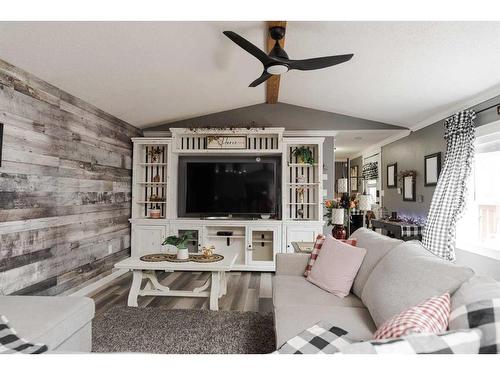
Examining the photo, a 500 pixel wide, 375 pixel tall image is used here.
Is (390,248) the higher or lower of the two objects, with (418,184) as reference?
lower

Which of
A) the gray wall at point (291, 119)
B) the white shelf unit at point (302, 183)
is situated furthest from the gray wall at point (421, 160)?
the white shelf unit at point (302, 183)

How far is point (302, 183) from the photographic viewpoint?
15.3 ft

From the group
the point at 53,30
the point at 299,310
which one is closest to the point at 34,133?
the point at 53,30

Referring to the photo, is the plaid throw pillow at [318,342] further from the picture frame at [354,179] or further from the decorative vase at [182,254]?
the picture frame at [354,179]

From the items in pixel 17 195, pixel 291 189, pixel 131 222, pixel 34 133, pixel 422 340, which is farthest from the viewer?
pixel 291 189

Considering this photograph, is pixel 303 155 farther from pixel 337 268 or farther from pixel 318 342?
pixel 318 342

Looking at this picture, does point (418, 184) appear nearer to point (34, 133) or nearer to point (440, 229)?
point (440, 229)

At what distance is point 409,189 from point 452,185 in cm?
140

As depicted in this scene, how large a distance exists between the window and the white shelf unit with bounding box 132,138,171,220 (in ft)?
13.1

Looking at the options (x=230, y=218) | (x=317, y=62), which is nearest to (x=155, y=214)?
(x=230, y=218)

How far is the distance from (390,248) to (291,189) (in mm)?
2809

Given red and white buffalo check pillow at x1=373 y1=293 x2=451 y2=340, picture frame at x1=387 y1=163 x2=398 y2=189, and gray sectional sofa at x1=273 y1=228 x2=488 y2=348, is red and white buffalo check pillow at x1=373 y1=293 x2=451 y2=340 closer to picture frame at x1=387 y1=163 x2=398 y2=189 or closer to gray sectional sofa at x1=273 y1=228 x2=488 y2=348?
gray sectional sofa at x1=273 y1=228 x2=488 y2=348

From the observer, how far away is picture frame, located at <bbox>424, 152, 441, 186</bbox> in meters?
3.91

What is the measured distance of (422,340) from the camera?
0.75 metres
